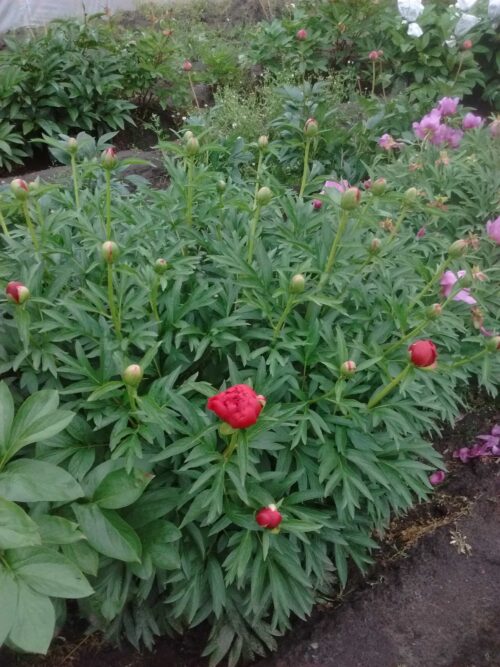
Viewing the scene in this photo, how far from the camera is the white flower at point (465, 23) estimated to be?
399 centimetres

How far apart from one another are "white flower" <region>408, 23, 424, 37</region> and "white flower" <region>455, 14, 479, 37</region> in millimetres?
238

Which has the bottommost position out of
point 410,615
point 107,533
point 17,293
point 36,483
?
point 410,615

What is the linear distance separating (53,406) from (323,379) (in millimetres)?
588

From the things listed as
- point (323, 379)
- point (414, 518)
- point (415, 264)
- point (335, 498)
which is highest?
point (415, 264)

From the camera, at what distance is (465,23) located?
4.02 metres

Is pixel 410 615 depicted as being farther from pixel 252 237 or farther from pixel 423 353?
pixel 252 237

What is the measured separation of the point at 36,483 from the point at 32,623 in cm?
23

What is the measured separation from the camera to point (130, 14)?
6512mm

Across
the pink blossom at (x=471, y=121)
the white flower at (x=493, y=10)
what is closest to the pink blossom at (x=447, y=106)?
the pink blossom at (x=471, y=121)

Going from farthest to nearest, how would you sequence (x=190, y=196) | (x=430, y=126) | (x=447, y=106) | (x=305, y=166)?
1. (x=447, y=106)
2. (x=430, y=126)
3. (x=305, y=166)
4. (x=190, y=196)

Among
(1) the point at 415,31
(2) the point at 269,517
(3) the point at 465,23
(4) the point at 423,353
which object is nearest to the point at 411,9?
(1) the point at 415,31

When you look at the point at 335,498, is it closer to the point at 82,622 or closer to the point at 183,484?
the point at 183,484

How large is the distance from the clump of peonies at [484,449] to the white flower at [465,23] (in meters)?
3.01

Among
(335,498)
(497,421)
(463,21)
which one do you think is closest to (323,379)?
(335,498)
